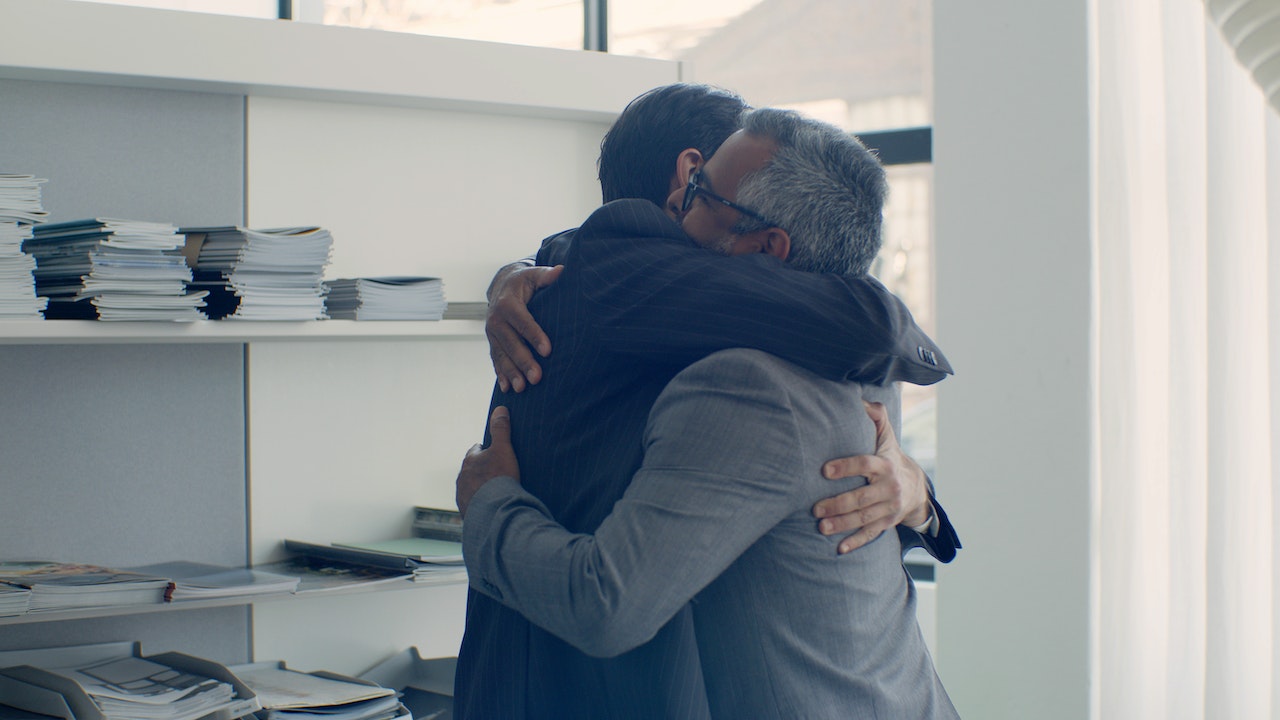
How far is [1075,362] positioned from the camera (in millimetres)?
2695

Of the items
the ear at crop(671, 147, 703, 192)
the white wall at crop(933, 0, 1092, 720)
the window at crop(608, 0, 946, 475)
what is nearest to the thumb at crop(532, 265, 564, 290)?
the ear at crop(671, 147, 703, 192)

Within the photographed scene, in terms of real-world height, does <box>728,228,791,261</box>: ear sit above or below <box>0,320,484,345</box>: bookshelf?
above

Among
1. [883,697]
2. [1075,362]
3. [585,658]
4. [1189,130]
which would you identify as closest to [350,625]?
[585,658]

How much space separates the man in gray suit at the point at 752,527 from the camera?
1070 mm

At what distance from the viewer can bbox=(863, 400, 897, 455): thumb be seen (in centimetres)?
127

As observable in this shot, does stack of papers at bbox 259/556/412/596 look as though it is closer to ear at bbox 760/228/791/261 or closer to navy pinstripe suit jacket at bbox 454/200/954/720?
navy pinstripe suit jacket at bbox 454/200/954/720

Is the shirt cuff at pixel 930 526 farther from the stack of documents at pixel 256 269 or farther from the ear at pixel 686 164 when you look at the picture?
the stack of documents at pixel 256 269

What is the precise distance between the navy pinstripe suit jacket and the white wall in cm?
164

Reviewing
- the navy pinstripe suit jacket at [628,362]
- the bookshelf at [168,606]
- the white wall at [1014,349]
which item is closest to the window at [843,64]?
the white wall at [1014,349]

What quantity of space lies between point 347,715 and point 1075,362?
189 centimetres

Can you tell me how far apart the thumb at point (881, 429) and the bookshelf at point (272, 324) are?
1139 mm

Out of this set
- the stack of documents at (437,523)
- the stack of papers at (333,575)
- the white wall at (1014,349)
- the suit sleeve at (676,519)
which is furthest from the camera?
the white wall at (1014,349)

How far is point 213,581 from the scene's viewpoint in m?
2.00

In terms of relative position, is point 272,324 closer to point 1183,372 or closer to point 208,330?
point 208,330
